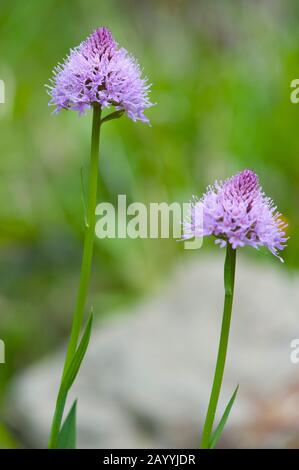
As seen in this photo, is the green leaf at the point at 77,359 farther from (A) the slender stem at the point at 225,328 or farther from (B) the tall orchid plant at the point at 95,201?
(A) the slender stem at the point at 225,328

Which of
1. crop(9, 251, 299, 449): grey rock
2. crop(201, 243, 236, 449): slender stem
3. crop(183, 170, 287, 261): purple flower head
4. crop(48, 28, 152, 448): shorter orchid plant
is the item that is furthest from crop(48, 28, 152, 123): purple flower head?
crop(9, 251, 299, 449): grey rock

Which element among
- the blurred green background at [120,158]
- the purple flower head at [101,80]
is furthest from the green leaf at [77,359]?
the blurred green background at [120,158]

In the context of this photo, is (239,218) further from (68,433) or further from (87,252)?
(68,433)

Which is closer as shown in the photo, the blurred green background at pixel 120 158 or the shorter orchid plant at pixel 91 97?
the shorter orchid plant at pixel 91 97
